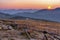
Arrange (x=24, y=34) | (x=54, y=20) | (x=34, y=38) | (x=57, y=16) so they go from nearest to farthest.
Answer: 1. (x=34, y=38)
2. (x=24, y=34)
3. (x=57, y=16)
4. (x=54, y=20)

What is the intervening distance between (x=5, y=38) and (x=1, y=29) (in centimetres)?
200

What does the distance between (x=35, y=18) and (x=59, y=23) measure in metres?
5.07

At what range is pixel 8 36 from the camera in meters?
8.15

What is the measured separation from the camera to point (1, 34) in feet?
27.5

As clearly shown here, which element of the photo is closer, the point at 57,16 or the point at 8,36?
the point at 8,36

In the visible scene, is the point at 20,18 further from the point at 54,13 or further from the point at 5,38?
the point at 5,38

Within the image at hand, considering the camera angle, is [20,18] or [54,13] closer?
[54,13]

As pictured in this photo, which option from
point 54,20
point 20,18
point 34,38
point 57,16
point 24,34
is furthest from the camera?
Result: point 20,18

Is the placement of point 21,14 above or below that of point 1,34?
below

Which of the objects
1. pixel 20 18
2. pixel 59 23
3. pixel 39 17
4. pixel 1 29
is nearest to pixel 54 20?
pixel 59 23

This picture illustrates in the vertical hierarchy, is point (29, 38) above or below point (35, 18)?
above

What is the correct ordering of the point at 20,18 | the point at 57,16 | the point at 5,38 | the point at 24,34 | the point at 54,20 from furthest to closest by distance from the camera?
the point at 20,18
the point at 54,20
the point at 57,16
the point at 24,34
the point at 5,38

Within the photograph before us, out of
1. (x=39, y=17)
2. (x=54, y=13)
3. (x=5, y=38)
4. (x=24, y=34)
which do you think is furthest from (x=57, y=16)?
(x=5, y=38)

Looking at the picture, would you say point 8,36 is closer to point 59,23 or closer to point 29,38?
point 29,38
